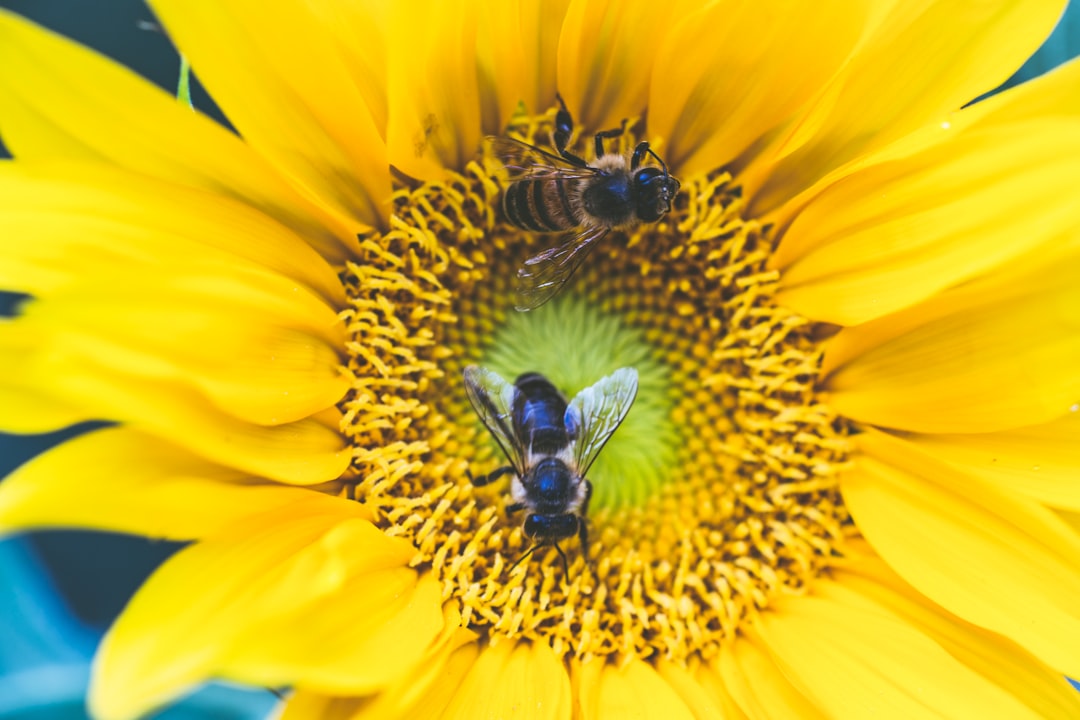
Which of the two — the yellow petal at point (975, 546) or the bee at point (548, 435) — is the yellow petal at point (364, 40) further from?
the yellow petal at point (975, 546)

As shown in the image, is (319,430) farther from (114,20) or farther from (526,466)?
(114,20)

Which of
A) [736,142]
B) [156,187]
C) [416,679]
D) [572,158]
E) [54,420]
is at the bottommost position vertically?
[416,679]

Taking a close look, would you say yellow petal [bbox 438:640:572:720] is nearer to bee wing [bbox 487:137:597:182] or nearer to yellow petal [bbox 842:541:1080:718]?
yellow petal [bbox 842:541:1080:718]

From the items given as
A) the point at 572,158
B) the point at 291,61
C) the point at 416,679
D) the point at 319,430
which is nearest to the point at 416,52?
the point at 291,61

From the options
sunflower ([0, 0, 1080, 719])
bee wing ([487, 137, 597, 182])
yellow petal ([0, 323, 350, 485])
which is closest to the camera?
yellow petal ([0, 323, 350, 485])

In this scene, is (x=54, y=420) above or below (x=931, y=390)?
below

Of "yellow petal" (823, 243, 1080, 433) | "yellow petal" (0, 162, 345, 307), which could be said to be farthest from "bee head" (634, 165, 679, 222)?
"yellow petal" (0, 162, 345, 307)

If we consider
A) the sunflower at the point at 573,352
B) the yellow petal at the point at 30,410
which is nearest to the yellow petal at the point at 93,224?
the sunflower at the point at 573,352
